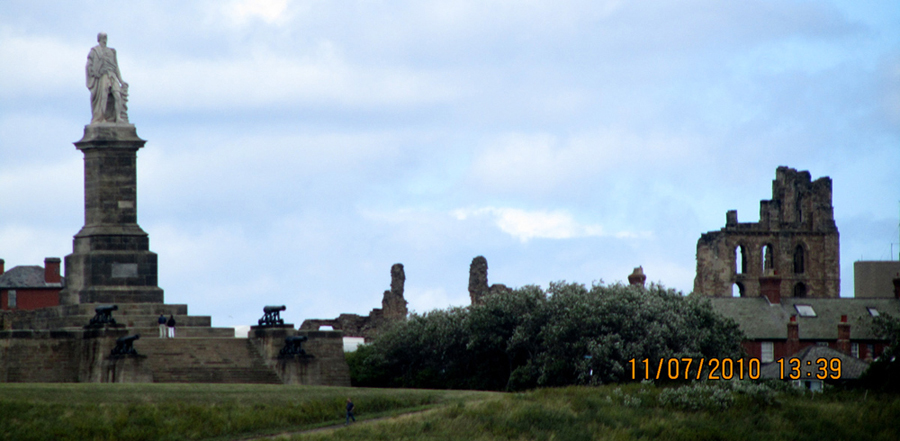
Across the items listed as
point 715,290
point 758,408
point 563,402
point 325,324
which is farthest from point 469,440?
point 715,290

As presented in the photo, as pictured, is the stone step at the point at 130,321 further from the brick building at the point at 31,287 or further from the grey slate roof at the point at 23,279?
the grey slate roof at the point at 23,279

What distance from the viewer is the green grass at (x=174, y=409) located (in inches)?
1497

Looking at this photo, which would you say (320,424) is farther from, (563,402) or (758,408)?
(758,408)

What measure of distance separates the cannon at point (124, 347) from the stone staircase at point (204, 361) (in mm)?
794

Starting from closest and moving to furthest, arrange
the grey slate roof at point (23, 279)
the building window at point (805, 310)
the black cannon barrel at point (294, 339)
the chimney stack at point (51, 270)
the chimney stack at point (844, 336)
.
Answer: the black cannon barrel at point (294, 339) → the chimney stack at point (844, 336) → the building window at point (805, 310) → the grey slate roof at point (23, 279) → the chimney stack at point (51, 270)

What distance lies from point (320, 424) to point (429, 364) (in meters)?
15.8

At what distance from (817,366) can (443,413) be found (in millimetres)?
26161

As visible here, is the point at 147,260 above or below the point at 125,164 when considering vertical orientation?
below

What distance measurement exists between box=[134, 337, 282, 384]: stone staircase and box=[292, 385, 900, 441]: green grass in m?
10.0

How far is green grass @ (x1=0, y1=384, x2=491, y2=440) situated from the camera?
125 feet

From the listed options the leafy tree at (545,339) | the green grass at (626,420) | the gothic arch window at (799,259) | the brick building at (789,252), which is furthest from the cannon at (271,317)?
the gothic arch window at (799,259)

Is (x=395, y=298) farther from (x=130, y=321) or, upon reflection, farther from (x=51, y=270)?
(x=130, y=321)

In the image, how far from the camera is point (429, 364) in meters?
56.2

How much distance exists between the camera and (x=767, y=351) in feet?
246
